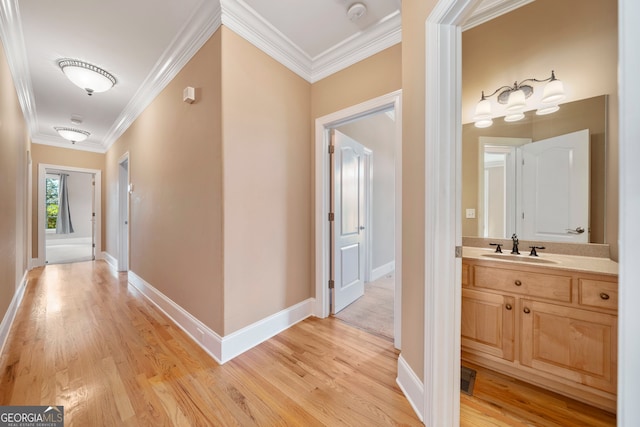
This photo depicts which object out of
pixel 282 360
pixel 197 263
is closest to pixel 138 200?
pixel 197 263

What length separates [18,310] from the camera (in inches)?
106

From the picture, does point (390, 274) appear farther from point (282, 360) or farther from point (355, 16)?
point (355, 16)

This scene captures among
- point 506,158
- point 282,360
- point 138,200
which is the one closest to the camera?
point 282,360

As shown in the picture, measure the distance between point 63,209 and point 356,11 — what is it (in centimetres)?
1148

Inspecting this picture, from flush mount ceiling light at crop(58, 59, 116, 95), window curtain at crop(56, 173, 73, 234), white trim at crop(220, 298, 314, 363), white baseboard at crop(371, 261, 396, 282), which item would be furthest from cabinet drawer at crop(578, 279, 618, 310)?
window curtain at crop(56, 173, 73, 234)

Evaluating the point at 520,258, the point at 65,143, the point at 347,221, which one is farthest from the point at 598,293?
the point at 65,143

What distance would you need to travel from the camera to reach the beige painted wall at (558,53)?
1641 millimetres

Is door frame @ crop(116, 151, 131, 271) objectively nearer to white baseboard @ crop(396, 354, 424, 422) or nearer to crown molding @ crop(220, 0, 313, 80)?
crown molding @ crop(220, 0, 313, 80)

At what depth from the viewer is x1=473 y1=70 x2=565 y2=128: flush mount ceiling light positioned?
1811 millimetres

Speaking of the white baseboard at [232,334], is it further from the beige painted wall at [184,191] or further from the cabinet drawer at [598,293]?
the cabinet drawer at [598,293]

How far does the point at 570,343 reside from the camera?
1.43 metres

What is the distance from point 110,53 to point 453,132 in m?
3.19

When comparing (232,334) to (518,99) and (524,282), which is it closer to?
(524,282)

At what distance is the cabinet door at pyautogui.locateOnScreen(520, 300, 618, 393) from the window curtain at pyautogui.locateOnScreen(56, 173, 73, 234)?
12.3m
